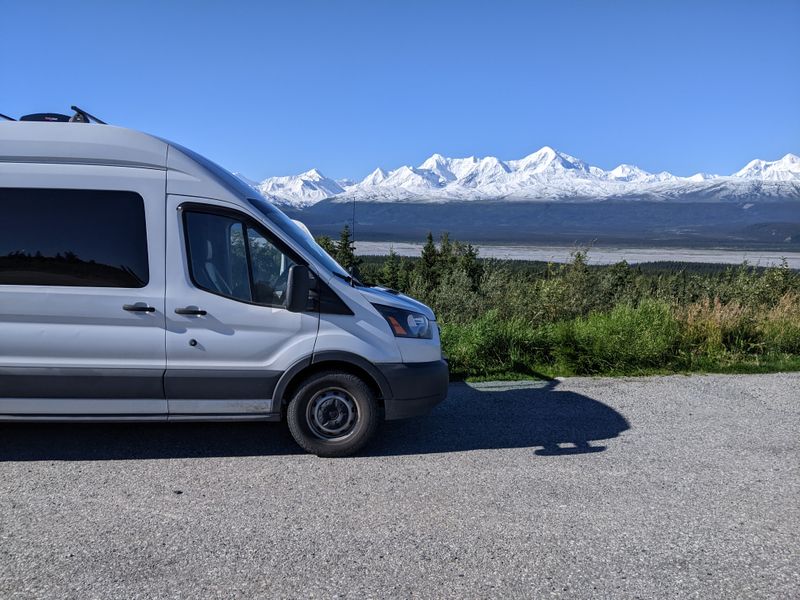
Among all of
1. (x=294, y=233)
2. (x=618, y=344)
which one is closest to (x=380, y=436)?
(x=294, y=233)

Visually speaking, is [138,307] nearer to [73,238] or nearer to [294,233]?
[73,238]

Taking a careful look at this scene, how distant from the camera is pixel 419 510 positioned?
14.0 feet

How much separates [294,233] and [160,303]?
116 cm

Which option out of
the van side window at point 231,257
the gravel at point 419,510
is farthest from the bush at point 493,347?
the van side window at point 231,257

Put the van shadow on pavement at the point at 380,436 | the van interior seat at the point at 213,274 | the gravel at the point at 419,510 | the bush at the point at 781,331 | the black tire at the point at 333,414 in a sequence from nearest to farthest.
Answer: the gravel at the point at 419,510
the van interior seat at the point at 213,274
the black tire at the point at 333,414
the van shadow on pavement at the point at 380,436
the bush at the point at 781,331

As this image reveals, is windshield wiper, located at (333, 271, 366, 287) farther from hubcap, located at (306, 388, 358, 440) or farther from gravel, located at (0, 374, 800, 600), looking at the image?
gravel, located at (0, 374, 800, 600)

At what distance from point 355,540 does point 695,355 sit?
6491 mm

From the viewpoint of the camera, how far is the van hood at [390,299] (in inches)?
204

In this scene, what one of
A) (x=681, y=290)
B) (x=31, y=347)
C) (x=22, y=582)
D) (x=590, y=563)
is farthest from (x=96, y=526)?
(x=681, y=290)

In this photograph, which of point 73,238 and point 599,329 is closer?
point 73,238

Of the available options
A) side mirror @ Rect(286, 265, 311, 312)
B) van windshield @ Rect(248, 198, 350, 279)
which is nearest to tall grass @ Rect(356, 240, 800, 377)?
van windshield @ Rect(248, 198, 350, 279)

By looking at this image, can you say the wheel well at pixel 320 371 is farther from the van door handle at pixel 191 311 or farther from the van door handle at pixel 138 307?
the van door handle at pixel 138 307

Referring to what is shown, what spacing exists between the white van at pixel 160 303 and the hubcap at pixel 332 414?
0.01 m

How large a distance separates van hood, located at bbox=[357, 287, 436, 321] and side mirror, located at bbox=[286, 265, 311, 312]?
19.0 inches
